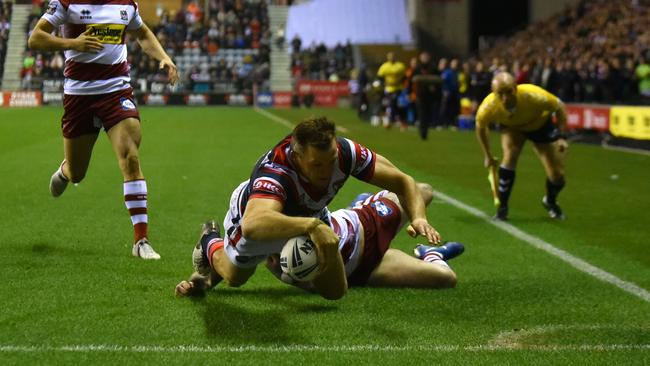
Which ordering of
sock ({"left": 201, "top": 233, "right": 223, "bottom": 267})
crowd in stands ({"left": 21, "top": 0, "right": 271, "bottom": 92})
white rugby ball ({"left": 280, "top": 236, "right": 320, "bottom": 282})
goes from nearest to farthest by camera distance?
white rugby ball ({"left": 280, "top": 236, "right": 320, "bottom": 282})
sock ({"left": 201, "top": 233, "right": 223, "bottom": 267})
crowd in stands ({"left": 21, "top": 0, "right": 271, "bottom": 92})

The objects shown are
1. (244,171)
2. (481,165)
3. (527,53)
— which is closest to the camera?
(244,171)

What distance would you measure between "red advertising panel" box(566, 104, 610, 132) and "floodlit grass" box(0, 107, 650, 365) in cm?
968

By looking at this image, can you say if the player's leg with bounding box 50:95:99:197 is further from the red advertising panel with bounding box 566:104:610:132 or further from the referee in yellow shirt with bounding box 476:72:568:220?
the red advertising panel with bounding box 566:104:610:132

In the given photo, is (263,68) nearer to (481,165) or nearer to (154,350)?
(481,165)

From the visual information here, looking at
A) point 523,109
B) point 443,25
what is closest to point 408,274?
point 523,109

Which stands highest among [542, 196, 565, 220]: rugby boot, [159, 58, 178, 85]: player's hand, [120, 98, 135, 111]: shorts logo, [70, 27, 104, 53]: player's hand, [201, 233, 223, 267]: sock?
→ [70, 27, 104, 53]: player's hand

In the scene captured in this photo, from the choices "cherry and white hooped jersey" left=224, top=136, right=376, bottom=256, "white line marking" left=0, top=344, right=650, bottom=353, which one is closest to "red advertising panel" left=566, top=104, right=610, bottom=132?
"cherry and white hooped jersey" left=224, top=136, right=376, bottom=256

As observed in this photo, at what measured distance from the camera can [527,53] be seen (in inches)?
1690

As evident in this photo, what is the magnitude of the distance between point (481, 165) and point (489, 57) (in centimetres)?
3073

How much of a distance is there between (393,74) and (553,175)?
18570 millimetres

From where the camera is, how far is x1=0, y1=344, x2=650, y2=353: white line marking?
526 centimetres

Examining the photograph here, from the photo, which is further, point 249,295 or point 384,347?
point 249,295

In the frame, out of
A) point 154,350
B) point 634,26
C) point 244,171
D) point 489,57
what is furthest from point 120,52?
point 489,57

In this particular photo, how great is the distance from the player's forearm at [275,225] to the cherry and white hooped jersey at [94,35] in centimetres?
Result: 353
